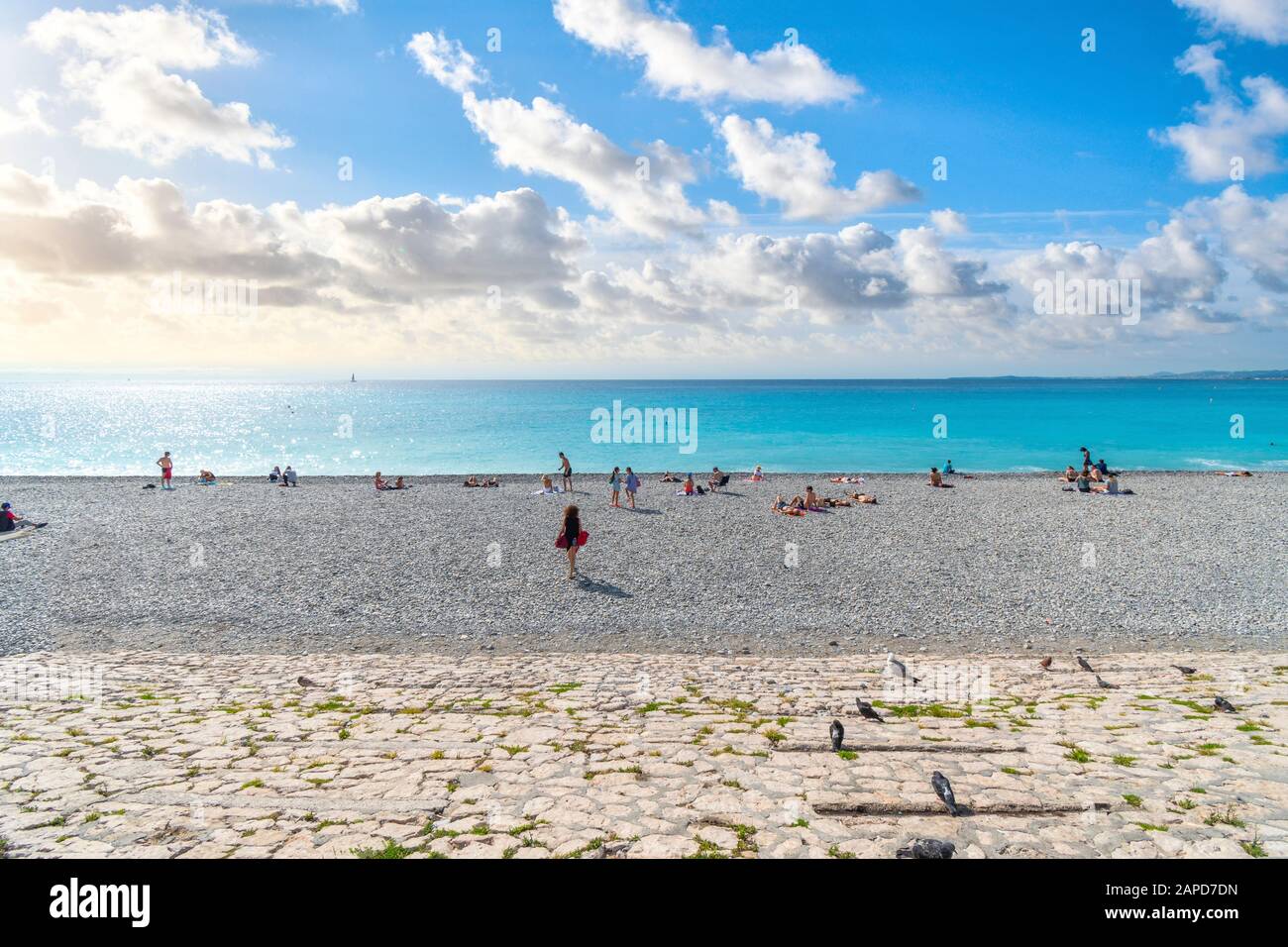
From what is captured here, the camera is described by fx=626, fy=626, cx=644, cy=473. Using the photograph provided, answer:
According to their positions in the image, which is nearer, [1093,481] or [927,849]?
[927,849]

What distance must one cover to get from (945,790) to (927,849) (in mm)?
1216

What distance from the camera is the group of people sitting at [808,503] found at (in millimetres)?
30359

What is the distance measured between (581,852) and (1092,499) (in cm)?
3702

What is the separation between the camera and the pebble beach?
15531 mm

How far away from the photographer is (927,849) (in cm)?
573

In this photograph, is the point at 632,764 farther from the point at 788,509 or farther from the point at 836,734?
the point at 788,509

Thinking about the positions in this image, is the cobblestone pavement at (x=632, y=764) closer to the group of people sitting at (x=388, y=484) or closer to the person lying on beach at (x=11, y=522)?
the person lying on beach at (x=11, y=522)

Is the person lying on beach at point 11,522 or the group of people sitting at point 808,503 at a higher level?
the group of people sitting at point 808,503

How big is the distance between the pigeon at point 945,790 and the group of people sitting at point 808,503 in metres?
23.4

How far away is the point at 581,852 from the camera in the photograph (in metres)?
5.95

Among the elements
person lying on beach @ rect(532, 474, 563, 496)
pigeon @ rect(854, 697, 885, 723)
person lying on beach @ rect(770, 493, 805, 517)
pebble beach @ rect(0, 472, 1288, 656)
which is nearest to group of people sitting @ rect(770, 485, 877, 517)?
person lying on beach @ rect(770, 493, 805, 517)

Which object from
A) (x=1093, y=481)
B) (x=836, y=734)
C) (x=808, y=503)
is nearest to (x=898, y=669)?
(x=836, y=734)

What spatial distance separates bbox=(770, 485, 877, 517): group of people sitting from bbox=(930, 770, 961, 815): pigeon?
23.4 meters

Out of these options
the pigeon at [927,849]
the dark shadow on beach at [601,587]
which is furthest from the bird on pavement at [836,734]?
the dark shadow on beach at [601,587]
